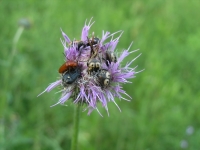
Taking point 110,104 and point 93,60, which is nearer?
point 93,60

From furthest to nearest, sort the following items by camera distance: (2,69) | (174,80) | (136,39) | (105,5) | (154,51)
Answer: (105,5)
(136,39)
(154,51)
(174,80)
(2,69)

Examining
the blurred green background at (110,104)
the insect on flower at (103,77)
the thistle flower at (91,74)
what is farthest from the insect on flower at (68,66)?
the blurred green background at (110,104)

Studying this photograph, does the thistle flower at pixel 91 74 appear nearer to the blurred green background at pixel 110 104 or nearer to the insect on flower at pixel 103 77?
the insect on flower at pixel 103 77

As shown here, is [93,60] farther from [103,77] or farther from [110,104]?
[110,104]

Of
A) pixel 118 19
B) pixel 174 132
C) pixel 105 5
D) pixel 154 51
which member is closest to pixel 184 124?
pixel 174 132

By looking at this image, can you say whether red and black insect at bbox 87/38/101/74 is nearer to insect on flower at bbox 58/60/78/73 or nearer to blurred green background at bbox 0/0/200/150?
insect on flower at bbox 58/60/78/73

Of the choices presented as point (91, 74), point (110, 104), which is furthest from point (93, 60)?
point (110, 104)

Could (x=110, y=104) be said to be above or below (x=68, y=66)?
above

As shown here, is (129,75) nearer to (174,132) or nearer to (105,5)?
(174,132)
